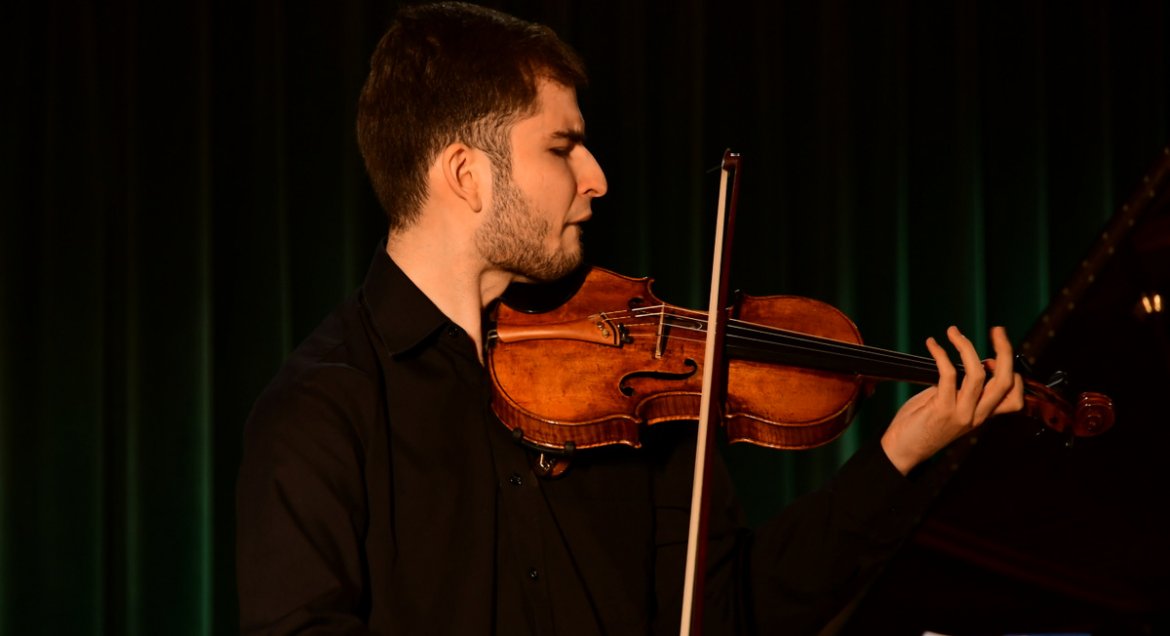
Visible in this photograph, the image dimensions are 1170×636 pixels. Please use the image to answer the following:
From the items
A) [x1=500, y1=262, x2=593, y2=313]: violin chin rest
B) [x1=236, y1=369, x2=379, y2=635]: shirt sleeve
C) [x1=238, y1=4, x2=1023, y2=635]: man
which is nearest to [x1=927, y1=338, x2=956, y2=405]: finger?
[x1=238, y1=4, x2=1023, y2=635]: man

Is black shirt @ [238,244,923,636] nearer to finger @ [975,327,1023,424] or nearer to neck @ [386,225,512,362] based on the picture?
neck @ [386,225,512,362]

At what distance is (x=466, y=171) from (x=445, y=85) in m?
0.12

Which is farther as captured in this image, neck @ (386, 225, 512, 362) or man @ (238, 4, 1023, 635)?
neck @ (386, 225, 512, 362)

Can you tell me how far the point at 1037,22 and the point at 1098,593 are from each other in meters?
2.37

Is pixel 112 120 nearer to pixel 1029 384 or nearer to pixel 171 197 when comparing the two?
pixel 171 197

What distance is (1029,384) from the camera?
1.34 meters

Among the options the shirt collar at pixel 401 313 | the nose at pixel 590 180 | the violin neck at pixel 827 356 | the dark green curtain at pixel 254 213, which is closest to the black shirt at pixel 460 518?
the shirt collar at pixel 401 313

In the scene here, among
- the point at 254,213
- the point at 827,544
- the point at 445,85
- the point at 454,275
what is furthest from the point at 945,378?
the point at 254,213

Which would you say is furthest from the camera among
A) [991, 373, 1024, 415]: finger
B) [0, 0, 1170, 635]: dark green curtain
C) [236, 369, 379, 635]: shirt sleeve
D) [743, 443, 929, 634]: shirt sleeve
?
[0, 0, 1170, 635]: dark green curtain

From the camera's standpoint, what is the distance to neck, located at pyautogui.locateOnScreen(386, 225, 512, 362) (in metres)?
1.50

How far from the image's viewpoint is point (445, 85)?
153cm

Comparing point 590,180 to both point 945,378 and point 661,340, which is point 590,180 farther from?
point 945,378

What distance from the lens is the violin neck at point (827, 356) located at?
1431 millimetres

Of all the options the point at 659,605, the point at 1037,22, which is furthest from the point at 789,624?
the point at 1037,22
